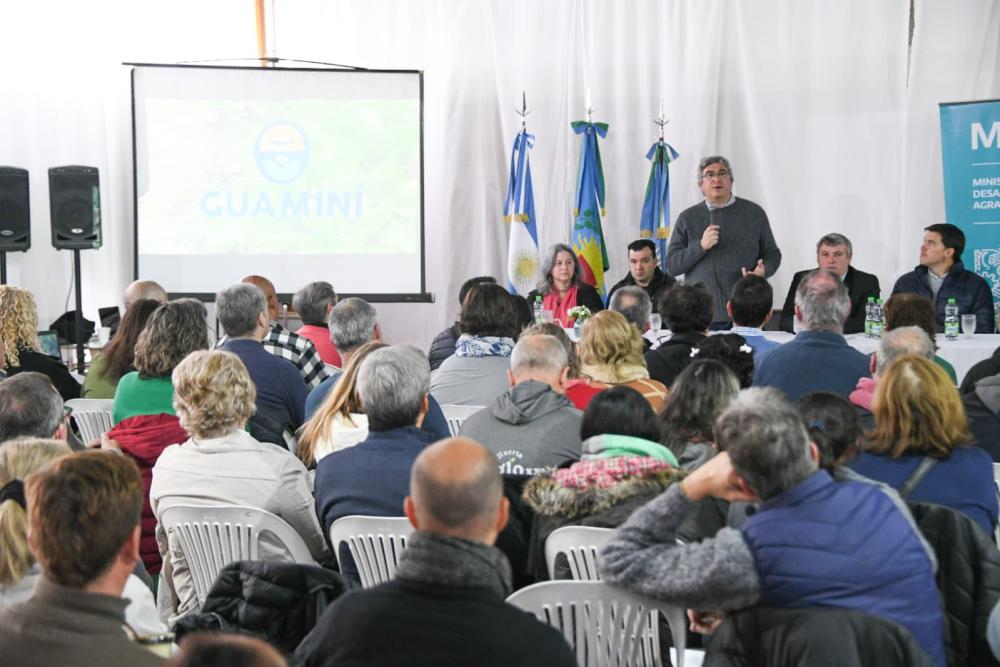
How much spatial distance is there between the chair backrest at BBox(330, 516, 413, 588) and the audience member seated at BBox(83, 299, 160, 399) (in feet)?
7.03

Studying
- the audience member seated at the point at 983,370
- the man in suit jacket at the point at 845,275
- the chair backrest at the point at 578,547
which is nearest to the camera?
the chair backrest at the point at 578,547

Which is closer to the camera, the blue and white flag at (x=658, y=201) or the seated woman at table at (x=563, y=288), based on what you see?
the seated woman at table at (x=563, y=288)

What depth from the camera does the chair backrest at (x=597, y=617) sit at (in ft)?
7.68

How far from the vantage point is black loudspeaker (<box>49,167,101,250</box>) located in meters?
7.87

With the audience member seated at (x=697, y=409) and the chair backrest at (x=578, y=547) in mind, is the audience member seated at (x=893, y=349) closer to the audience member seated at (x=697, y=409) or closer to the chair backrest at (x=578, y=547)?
the audience member seated at (x=697, y=409)

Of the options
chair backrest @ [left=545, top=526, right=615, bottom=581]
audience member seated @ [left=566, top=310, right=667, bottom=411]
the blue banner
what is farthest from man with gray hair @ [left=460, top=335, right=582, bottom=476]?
the blue banner

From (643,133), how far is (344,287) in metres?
2.46

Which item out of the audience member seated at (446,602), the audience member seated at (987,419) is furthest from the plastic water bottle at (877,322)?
the audience member seated at (446,602)

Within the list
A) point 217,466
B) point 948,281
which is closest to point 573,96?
point 948,281

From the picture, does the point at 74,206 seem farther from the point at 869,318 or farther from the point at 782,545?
the point at 782,545

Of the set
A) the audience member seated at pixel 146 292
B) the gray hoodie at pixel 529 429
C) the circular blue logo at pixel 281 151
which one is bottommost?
the gray hoodie at pixel 529 429

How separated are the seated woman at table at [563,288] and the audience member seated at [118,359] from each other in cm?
288

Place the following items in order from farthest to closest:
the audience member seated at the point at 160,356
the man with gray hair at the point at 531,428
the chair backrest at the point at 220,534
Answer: the audience member seated at the point at 160,356 → the man with gray hair at the point at 531,428 → the chair backrest at the point at 220,534

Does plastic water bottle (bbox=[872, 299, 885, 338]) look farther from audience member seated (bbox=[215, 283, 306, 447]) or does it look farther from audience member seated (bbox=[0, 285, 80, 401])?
audience member seated (bbox=[0, 285, 80, 401])
